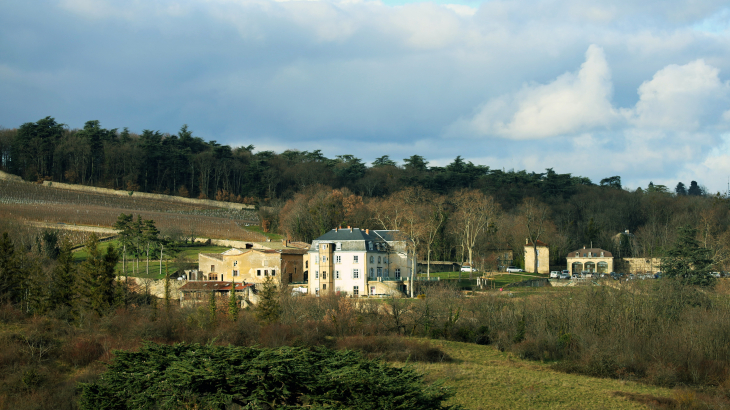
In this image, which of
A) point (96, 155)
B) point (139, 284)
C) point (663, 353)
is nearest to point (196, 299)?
point (139, 284)

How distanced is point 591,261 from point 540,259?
5.59 m

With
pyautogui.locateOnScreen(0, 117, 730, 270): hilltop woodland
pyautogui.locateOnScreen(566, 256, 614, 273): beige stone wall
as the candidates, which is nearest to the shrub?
pyautogui.locateOnScreen(0, 117, 730, 270): hilltop woodland

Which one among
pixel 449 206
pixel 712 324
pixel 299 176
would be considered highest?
pixel 299 176

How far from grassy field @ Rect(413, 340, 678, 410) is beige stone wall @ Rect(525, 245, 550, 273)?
120 ft

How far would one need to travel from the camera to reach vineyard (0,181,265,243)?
75062 mm

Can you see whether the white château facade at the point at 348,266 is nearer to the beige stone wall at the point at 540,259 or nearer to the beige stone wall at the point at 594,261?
the beige stone wall at the point at 540,259

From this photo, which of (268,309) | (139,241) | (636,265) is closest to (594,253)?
(636,265)

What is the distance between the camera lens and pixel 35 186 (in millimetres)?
90062

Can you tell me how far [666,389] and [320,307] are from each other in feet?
72.0

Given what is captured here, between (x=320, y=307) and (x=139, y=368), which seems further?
(x=320, y=307)

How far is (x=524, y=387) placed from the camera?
26.8 meters

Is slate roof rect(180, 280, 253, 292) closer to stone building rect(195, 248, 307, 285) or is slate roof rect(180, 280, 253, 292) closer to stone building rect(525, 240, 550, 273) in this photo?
stone building rect(195, 248, 307, 285)

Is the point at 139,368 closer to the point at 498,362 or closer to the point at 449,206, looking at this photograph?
the point at 498,362

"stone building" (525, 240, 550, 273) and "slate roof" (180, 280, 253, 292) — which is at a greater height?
"stone building" (525, 240, 550, 273)
